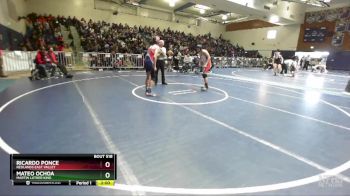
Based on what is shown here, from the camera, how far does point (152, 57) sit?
7078 millimetres

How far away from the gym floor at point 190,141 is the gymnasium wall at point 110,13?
1864 centimetres

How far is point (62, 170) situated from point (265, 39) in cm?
3301

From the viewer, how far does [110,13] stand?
25.1 meters

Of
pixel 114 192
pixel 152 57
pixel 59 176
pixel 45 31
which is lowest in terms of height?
pixel 114 192

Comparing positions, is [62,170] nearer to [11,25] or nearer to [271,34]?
[11,25]

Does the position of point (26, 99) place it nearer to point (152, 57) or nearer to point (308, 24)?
point (152, 57)

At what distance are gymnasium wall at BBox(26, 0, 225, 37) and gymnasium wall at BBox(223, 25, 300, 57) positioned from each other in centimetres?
476

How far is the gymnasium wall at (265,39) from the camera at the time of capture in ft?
90.3

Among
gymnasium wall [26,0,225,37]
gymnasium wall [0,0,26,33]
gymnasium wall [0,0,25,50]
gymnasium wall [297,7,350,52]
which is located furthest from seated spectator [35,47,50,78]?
gymnasium wall [297,7,350,52]

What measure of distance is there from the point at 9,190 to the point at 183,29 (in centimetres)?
3151

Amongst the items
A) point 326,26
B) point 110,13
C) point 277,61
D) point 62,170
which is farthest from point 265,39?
point 62,170

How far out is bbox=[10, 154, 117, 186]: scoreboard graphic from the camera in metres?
2.19

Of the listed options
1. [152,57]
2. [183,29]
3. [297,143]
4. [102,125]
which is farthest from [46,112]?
[183,29]

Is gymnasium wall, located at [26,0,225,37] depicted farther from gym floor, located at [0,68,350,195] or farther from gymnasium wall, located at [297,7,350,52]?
gym floor, located at [0,68,350,195]
